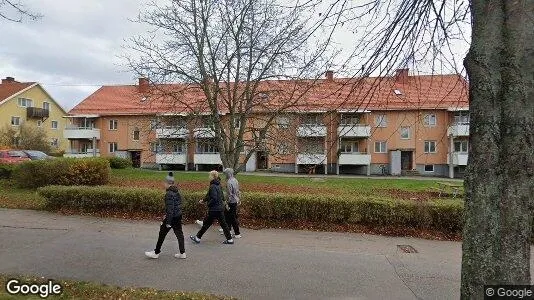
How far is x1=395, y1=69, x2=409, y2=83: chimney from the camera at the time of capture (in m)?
5.12

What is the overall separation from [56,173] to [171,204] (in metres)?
9.72

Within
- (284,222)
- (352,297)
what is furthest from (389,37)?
(284,222)

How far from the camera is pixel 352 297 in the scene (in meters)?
5.05

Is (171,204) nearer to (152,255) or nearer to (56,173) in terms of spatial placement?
(152,255)

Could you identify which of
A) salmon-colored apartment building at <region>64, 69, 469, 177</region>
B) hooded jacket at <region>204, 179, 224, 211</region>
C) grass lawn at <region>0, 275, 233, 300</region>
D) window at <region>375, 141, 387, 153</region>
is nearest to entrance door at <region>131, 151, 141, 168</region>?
salmon-colored apartment building at <region>64, 69, 469, 177</region>

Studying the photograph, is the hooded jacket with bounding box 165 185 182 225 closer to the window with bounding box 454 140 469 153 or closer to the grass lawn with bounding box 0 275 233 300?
the grass lawn with bounding box 0 275 233 300

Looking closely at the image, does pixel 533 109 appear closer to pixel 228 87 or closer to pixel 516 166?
pixel 516 166

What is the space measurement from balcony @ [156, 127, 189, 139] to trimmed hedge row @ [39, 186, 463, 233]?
19.0 ft

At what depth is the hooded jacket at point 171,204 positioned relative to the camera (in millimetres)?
6676

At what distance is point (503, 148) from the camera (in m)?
2.61

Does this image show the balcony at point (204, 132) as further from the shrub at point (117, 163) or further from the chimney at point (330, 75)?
the shrub at point (117, 163)

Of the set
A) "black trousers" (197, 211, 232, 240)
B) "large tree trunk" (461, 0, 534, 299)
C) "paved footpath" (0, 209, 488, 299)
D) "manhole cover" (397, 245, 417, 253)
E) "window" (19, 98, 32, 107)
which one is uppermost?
"window" (19, 98, 32, 107)

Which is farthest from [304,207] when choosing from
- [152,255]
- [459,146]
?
[459,146]

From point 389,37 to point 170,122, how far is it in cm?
1322
